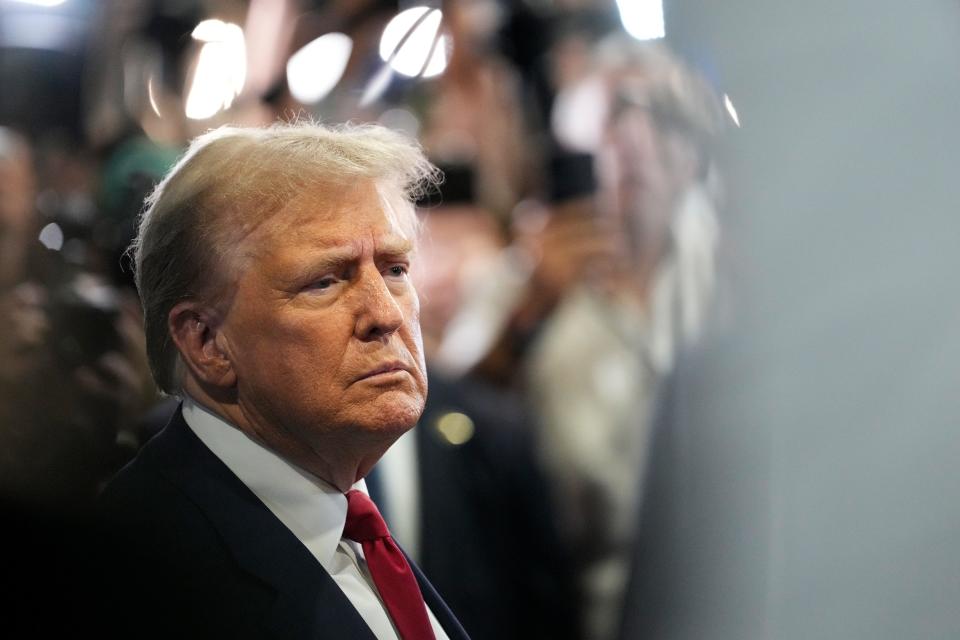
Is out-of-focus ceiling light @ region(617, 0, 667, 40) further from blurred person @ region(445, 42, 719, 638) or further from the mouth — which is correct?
the mouth

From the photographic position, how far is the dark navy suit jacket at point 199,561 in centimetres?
64

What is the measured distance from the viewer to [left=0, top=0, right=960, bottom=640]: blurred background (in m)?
0.67

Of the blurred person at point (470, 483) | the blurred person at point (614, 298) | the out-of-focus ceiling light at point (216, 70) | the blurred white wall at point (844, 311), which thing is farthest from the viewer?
the blurred white wall at point (844, 311)

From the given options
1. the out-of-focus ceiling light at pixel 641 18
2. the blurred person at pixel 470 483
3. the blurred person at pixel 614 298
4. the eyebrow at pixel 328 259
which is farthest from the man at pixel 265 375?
the out-of-focus ceiling light at pixel 641 18

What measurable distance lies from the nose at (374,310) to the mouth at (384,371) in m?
0.02

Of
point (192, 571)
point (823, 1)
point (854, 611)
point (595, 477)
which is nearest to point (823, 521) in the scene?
point (854, 611)

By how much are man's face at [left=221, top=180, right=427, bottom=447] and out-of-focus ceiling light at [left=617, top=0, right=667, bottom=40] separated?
58 centimetres

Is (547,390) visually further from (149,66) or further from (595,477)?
(149,66)

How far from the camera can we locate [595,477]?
1.09 meters


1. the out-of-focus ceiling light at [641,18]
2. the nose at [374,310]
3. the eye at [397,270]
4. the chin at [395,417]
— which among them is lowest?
the chin at [395,417]

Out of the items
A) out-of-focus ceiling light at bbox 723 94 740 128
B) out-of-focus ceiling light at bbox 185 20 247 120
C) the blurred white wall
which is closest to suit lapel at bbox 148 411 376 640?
out-of-focus ceiling light at bbox 185 20 247 120

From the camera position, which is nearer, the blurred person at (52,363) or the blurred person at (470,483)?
the blurred person at (52,363)

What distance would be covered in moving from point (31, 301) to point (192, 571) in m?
0.19

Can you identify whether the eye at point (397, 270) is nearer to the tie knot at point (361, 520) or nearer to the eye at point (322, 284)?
the eye at point (322, 284)
